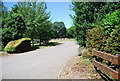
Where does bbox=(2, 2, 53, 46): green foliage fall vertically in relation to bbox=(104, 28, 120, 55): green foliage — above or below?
above

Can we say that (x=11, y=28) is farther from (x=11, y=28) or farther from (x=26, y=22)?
(x=26, y=22)

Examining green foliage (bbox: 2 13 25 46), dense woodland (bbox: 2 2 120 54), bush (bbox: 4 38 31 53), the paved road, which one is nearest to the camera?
dense woodland (bbox: 2 2 120 54)

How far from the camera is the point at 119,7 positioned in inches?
310

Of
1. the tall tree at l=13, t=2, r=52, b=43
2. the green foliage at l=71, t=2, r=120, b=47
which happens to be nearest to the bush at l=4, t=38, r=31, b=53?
the tall tree at l=13, t=2, r=52, b=43

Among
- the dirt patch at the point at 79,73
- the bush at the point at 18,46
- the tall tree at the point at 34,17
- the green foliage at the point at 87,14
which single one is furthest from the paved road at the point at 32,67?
the tall tree at the point at 34,17

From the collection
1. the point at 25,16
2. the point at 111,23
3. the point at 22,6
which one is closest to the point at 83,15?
the point at 111,23

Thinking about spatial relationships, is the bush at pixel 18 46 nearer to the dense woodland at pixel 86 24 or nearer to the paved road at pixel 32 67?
the dense woodland at pixel 86 24

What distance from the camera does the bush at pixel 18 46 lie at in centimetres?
1449

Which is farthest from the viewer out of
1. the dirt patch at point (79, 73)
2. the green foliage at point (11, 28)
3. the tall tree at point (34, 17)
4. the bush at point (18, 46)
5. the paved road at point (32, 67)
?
the tall tree at point (34, 17)

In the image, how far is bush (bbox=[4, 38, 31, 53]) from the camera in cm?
1449

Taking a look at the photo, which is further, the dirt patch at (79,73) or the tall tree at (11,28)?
the tall tree at (11,28)

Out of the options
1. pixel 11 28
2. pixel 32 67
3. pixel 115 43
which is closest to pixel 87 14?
pixel 115 43

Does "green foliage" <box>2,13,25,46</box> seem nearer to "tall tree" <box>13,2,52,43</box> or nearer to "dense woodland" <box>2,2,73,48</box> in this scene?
"dense woodland" <box>2,2,73,48</box>

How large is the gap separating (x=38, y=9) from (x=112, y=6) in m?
18.5
